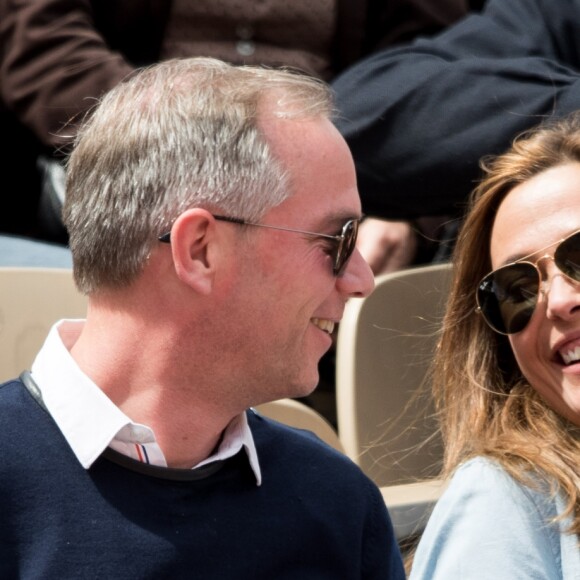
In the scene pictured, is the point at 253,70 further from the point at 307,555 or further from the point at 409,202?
the point at 409,202

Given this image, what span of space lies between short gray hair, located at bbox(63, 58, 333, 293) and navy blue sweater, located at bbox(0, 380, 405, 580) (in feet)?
0.72

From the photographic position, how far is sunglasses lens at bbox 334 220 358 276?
5.25 feet

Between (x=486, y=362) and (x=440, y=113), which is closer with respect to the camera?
(x=486, y=362)

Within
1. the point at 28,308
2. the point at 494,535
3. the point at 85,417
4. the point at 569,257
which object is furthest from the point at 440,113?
the point at 85,417

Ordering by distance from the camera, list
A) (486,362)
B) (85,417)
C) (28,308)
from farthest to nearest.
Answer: (28,308), (486,362), (85,417)

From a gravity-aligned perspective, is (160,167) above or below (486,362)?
above

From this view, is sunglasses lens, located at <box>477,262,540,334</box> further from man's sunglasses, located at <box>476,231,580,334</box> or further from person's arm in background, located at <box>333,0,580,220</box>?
person's arm in background, located at <box>333,0,580,220</box>

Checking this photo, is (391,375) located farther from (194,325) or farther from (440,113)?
(194,325)

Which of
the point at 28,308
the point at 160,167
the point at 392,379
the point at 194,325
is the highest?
the point at 160,167

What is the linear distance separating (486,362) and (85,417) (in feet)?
2.78

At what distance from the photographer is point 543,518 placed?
1.77 meters

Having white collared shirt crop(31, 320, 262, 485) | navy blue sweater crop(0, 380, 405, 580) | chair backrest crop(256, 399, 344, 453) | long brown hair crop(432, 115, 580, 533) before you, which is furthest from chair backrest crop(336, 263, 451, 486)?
white collared shirt crop(31, 320, 262, 485)

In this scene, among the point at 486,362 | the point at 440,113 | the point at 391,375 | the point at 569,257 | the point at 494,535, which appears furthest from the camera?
the point at 391,375

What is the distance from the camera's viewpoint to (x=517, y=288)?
1929mm
